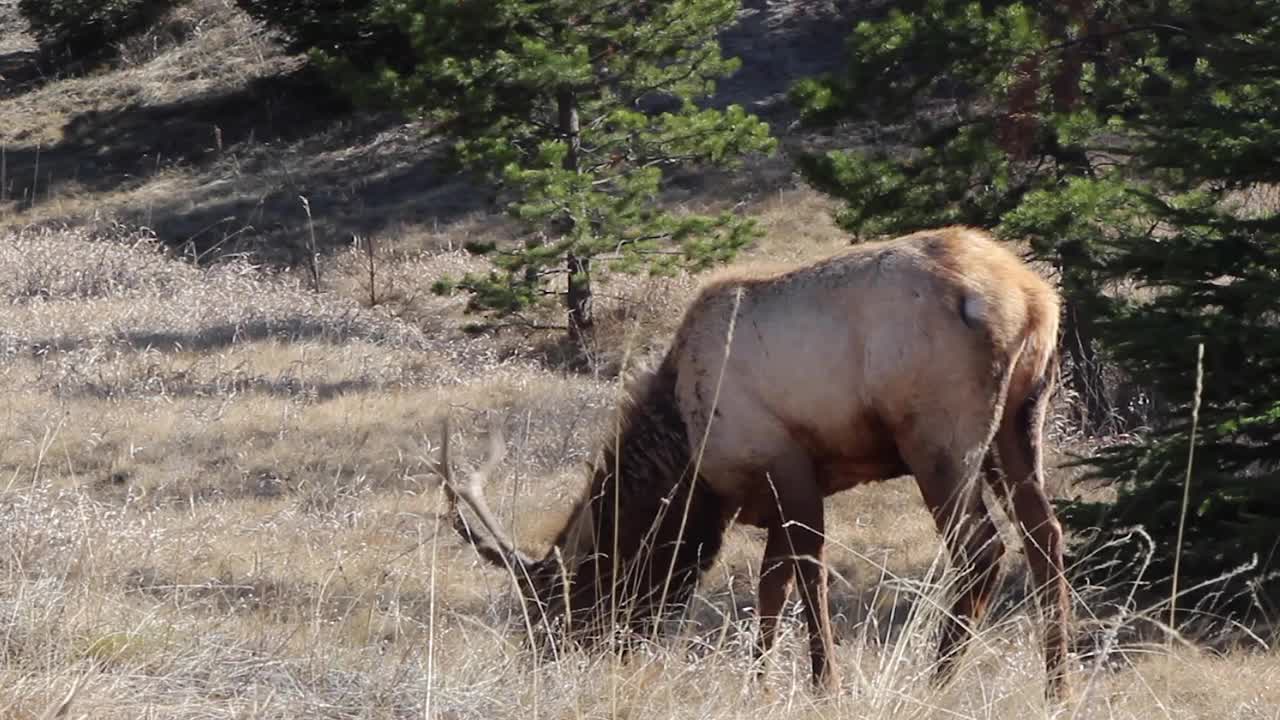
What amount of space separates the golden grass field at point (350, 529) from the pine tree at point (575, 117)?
2.72 ft

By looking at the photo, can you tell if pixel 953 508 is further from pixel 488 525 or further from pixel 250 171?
pixel 250 171

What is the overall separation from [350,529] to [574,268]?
8.31 metres

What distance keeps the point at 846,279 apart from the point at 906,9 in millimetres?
6650

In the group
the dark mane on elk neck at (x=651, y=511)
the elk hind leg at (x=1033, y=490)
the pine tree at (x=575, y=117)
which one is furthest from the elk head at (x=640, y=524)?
the pine tree at (x=575, y=117)

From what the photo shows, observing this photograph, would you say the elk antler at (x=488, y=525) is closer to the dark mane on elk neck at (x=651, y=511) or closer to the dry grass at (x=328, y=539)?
the dry grass at (x=328, y=539)

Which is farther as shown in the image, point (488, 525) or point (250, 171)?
point (250, 171)

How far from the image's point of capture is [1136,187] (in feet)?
34.2

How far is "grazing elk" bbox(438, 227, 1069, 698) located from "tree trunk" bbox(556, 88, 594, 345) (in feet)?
31.3

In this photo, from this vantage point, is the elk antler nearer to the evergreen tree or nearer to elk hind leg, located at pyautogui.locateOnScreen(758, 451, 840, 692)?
elk hind leg, located at pyautogui.locateOnScreen(758, 451, 840, 692)

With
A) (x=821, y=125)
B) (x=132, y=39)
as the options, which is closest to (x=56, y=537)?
(x=821, y=125)

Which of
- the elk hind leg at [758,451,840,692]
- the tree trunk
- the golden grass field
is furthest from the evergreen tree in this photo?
the tree trunk

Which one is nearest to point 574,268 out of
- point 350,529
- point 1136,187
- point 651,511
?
point 1136,187

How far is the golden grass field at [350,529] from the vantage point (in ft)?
13.1

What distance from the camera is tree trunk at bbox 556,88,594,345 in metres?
16.3
